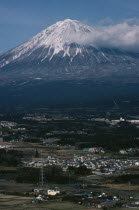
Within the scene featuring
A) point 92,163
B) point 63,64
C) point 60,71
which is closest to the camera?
point 92,163

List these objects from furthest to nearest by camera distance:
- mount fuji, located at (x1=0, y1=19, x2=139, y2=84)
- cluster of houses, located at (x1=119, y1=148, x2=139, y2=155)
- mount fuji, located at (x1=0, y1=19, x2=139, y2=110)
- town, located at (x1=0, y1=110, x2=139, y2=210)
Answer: mount fuji, located at (x1=0, y1=19, x2=139, y2=84) < mount fuji, located at (x1=0, y1=19, x2=139, y2=110) < cluster of houses, located at (x1=119, y1=148, x2=139, y2=155) < town, located at (x1=0, y1=110, x2=139, y2=210)

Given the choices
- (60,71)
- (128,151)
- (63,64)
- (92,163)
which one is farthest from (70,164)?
(63,64)

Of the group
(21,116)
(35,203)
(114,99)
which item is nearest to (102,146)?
(35,203)

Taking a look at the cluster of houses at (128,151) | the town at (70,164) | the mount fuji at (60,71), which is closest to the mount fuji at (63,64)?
the mount fuji at (60,71)

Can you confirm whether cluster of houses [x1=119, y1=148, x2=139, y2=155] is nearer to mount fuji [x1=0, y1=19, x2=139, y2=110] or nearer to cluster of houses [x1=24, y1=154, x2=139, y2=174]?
cluster of houses [x1=24, y1=154, x2=139, y2=174]

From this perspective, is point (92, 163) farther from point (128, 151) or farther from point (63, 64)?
point (63, 64)

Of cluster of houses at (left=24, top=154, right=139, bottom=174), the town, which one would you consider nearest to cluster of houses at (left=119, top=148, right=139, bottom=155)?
the town
